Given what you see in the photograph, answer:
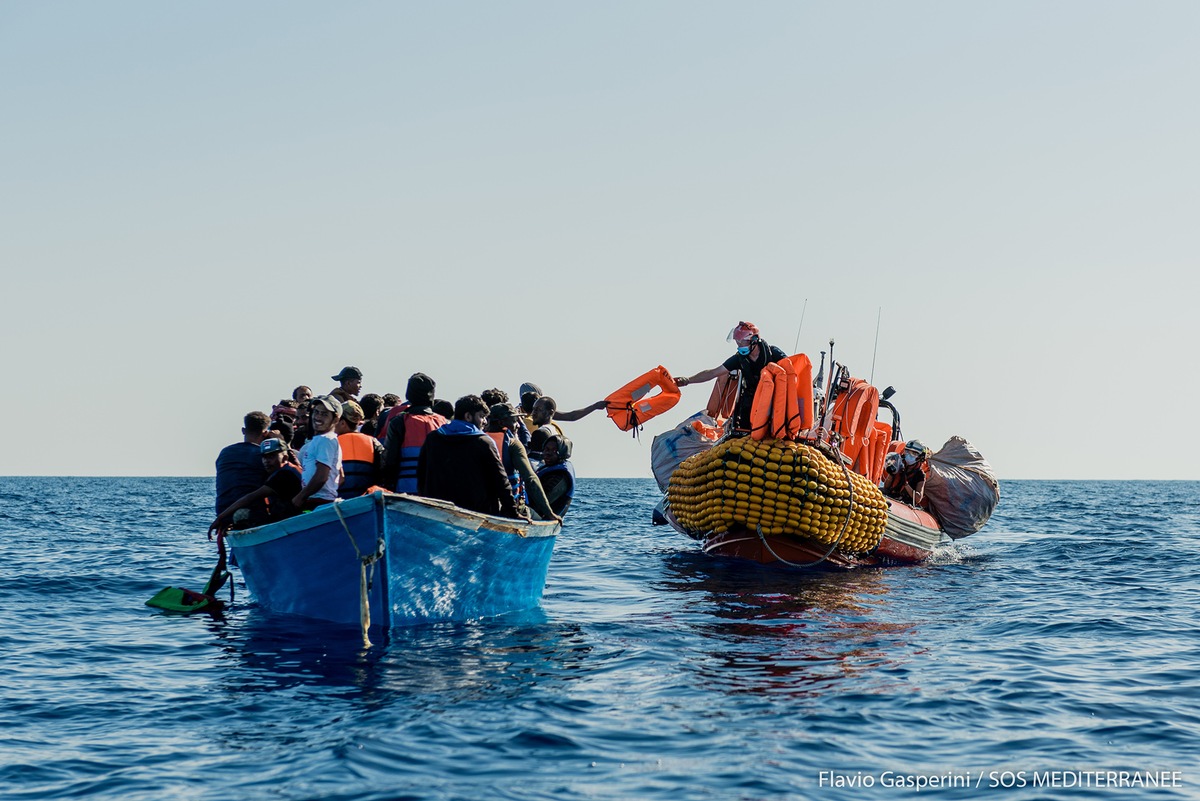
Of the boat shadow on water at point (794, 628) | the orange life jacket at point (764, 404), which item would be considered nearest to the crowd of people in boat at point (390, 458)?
the boat shadow on water at point (794, 628)

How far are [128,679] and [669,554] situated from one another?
1295 cm

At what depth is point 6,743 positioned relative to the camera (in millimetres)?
7496

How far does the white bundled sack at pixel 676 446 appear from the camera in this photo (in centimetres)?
2027

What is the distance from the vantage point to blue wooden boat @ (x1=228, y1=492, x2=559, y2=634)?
9.95m

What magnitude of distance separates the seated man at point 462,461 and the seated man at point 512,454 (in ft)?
0.73

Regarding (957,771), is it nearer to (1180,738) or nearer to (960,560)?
(1180,738)

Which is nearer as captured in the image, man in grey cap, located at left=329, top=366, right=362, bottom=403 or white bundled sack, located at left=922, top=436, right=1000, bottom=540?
man in grey cap, located at left=329, top=366, right=362, bottom=403

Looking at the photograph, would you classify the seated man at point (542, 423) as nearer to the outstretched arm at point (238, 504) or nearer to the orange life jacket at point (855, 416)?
the outstretched arm at point (238, 504)

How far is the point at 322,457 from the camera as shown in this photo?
1058 cm

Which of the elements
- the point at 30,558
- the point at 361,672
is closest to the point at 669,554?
the point at 30,558

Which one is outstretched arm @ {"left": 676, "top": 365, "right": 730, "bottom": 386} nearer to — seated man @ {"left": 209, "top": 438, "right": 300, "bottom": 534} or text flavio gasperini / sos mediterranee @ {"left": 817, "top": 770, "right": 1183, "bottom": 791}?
seated man @ {"left": 209, "top": 438, "right": 300, "bottom": 534}

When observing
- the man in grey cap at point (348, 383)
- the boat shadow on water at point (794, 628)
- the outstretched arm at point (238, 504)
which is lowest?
the boat shadow on water at point (794, 628)

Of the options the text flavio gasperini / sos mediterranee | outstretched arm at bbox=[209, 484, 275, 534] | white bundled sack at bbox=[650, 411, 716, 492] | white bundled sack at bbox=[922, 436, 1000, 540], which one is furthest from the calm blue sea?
white bundled sack at bbox=[922, 436, 1000, 540]

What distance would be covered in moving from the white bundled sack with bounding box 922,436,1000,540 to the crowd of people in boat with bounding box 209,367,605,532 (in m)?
10.5
